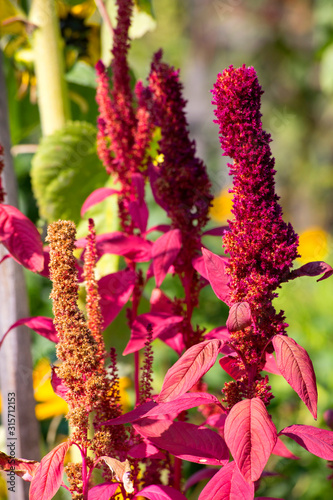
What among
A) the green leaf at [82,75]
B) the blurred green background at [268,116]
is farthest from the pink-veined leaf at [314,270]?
the green leaf at [82,75]

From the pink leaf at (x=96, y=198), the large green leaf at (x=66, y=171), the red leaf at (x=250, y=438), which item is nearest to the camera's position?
the red leaf at (x=250, y=438)

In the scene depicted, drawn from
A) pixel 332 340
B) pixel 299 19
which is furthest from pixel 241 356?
pixel 299 19

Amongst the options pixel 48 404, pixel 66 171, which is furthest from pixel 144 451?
pixel 48 404

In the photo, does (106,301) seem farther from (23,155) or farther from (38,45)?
(23,155)

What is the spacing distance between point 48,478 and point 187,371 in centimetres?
12

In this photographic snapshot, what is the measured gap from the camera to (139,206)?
0.56 meters

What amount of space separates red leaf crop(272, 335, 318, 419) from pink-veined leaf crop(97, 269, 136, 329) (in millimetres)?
181

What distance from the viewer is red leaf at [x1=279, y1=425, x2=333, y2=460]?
377 mm

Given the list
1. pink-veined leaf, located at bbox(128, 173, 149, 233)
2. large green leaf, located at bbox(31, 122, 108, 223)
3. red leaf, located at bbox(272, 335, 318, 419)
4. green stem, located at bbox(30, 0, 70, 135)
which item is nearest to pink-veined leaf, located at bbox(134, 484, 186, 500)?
red leaf, located at bbox(272, 335, 318, 419)

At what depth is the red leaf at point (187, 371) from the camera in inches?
14.5

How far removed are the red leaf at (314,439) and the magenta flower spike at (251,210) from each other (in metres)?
0.03

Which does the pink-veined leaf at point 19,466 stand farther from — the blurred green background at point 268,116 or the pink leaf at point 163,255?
the blurred green background at point 268,116

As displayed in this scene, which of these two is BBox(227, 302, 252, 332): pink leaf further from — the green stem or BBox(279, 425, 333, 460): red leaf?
the green stem

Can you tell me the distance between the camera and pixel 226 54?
246 inches
